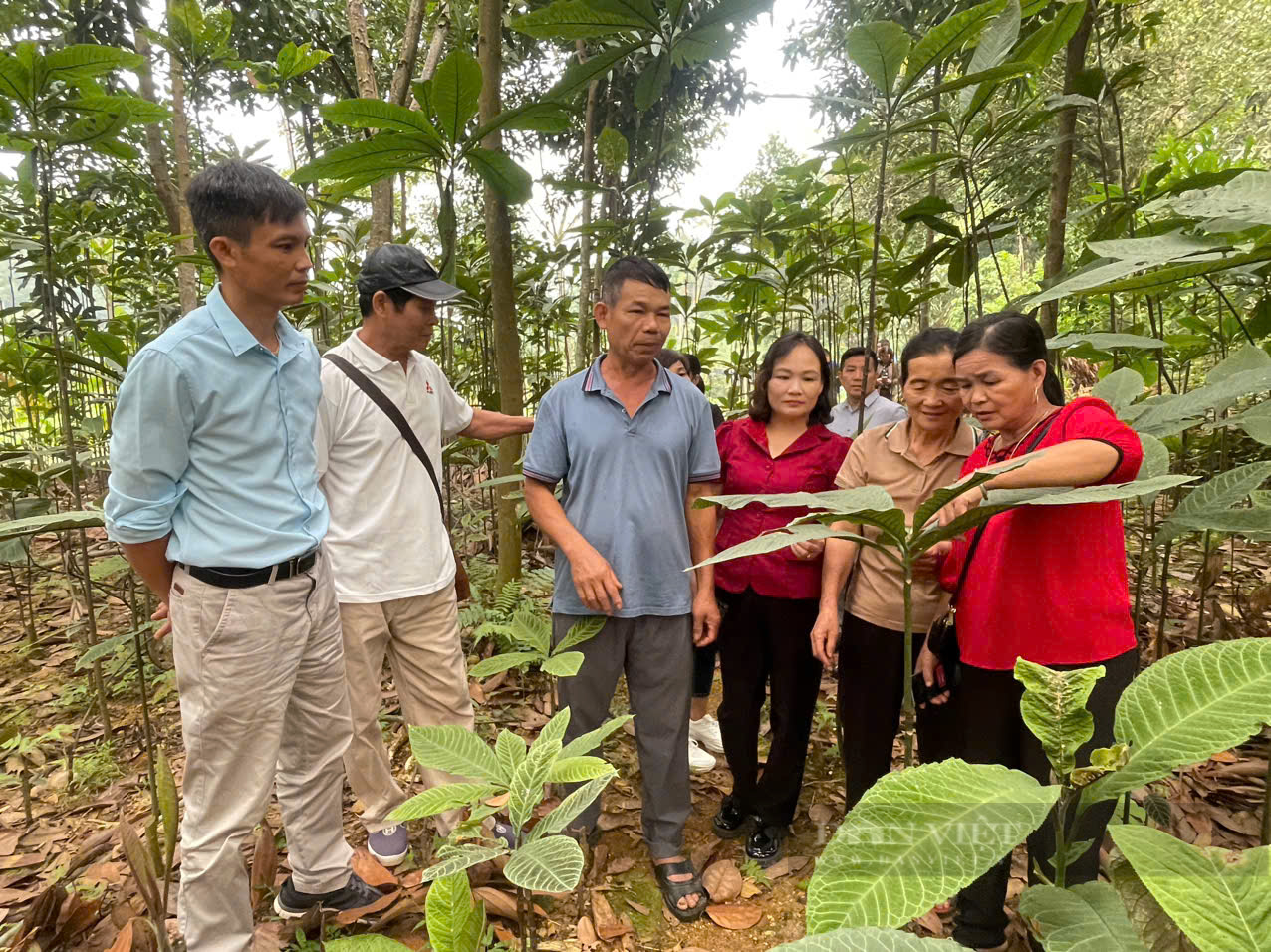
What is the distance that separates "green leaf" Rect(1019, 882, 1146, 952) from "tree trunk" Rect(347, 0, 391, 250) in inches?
141

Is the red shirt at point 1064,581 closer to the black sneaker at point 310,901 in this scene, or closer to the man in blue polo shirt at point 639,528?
the man in blue polo shirt at point 639,528

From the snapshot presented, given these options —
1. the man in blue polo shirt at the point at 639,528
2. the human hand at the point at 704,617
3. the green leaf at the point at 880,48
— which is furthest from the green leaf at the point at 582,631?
the green leaf at the point at 880,48

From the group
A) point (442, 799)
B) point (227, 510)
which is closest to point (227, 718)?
point (227, 510)

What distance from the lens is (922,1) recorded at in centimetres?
602

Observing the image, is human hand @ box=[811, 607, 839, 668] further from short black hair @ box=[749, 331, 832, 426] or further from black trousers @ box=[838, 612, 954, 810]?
short black hair @ box=[749, 331, 832, 426]

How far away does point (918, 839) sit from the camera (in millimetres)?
605

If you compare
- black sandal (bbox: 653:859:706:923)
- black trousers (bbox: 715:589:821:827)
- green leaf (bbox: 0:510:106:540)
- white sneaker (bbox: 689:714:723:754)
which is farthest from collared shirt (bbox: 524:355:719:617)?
white sneaker (bbox: 689:714:723:754)

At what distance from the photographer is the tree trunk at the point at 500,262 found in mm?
2324

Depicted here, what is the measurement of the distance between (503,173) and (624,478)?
1.04m

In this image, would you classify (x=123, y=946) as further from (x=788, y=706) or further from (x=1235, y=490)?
(x=1235, y=490)

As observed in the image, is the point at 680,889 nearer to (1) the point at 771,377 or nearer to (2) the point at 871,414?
(1) the point at 771,377

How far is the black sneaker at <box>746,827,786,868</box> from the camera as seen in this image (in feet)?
6.82

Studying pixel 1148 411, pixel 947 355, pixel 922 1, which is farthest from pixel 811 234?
→ pixel 922 1

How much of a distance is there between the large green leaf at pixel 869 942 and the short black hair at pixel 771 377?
165cm
